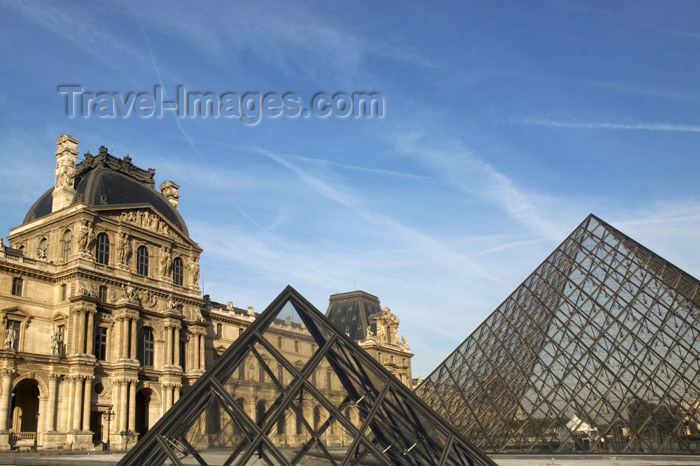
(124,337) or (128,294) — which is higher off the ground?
(128,294)

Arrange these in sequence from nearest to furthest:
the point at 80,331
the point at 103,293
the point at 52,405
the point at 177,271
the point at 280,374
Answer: the point at 280,374, the point at 52,405, the point at 80,331, the point at 103,293, the point at 177,271

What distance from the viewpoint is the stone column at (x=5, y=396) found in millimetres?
30475

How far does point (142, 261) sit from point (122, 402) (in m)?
9.82

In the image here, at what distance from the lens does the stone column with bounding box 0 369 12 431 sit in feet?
100.0

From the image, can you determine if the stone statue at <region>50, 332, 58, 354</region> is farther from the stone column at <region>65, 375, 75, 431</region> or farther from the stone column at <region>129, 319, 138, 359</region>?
the stone column at <region>129, 319, 138, 359</region>

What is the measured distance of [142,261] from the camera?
41.8 m

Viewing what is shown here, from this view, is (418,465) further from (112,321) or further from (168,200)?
(168,200)

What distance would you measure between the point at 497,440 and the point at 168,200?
3133cm

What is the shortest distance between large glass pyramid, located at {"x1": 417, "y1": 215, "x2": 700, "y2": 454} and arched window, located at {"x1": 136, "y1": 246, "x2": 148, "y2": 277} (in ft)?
65.9

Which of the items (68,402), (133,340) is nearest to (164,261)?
(133,340)

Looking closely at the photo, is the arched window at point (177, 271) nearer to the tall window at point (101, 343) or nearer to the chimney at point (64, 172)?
the tall window at point (101, 343)

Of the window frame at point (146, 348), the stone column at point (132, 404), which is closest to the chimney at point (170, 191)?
the window frame at point (146, 348)

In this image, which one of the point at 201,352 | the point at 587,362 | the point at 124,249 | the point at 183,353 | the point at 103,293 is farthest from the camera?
the point at 201,352

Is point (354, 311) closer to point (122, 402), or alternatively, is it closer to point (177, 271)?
point (177, 271)
